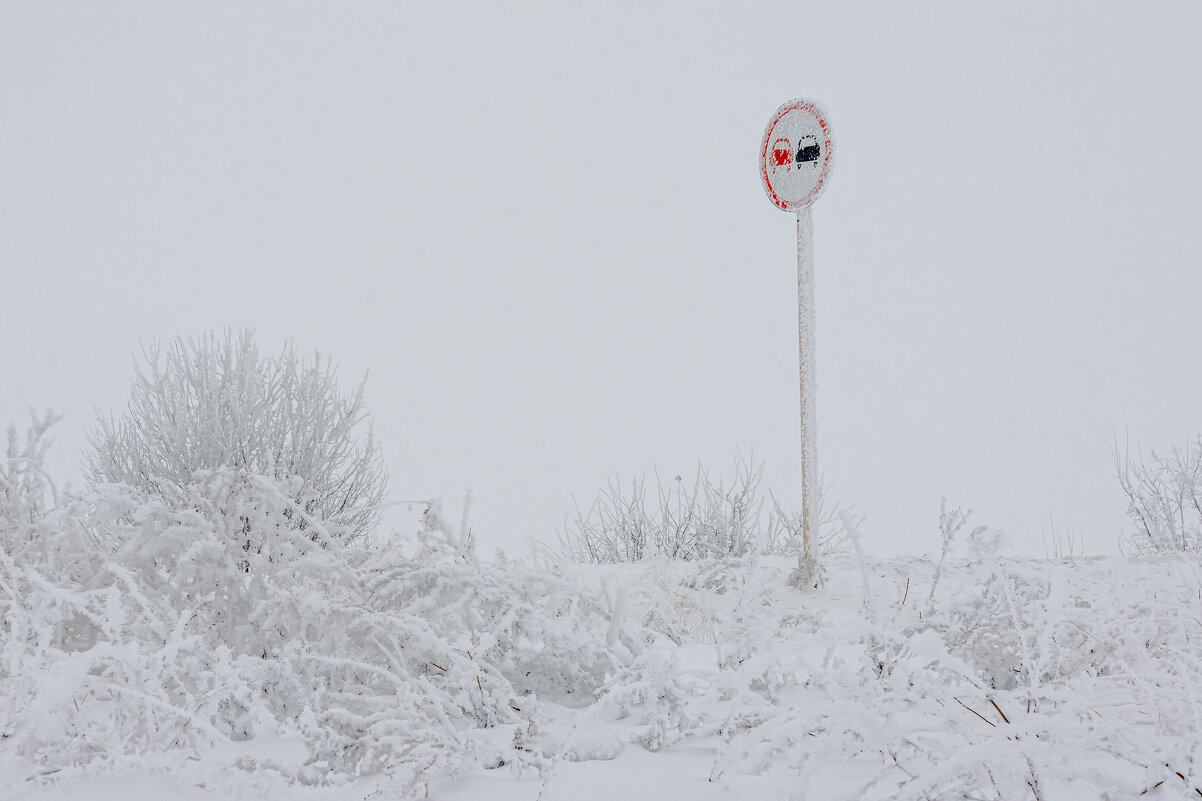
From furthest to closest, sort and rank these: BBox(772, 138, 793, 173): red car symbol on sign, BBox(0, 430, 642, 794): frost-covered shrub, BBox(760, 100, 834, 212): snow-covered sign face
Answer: BBox(772, 138, 793, 173): red car symbol on sign
BBox(760, 100, 834, 212): snow-covered sign face
BBox(0, 430, 642, 794): frost-covered shrub

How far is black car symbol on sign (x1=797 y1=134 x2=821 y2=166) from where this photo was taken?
6012 millimetres

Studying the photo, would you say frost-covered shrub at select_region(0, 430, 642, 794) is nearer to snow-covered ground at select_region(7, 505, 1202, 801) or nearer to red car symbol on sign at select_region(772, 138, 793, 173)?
snow-covered ground at select_region(7, 505, 1202, 801)

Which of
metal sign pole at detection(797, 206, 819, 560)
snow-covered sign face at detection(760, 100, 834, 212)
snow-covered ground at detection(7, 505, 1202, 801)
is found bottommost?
snow-covered ground at detection(7, 505, 1202, 801)

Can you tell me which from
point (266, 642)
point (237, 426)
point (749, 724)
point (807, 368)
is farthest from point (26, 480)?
point (237, 426)

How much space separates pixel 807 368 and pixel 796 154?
5.91 ft

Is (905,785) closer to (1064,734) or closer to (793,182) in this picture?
(1064,734)

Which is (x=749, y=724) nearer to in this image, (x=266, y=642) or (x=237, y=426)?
(x=266, y=642)

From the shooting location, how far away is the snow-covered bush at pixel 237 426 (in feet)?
30.6

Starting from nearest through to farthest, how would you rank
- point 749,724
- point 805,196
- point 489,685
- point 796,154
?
point 749,724
point 489,685
point 805,196
point 796,154

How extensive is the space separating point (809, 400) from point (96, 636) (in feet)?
16.1

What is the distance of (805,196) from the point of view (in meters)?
6.00

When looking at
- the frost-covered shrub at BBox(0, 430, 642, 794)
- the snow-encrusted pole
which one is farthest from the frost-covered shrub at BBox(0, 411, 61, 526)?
the snow-encrusted pole

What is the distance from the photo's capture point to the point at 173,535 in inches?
81.0

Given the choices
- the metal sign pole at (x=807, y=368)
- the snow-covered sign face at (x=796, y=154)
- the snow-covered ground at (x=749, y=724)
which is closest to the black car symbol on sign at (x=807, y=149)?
the snow-covered sign face at (x=796, y=154)
